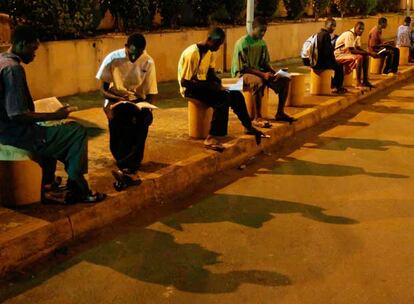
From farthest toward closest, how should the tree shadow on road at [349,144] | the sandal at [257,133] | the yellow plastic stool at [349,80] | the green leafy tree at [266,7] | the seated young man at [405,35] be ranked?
the green leafy tree at [266,7] < the seated young man at [405,35] < the yellow plastic stool at [349,80] < the tree shadow on road at [349,144] < the sandal at [257,133]

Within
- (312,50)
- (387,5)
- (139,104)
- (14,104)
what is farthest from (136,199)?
(387,5)

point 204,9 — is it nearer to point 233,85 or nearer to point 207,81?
point 233,85

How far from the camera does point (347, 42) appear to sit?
37.9 feet

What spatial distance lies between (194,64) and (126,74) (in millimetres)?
1185

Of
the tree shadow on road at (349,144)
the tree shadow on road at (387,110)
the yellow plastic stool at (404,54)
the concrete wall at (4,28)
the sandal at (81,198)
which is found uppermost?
the concrete wall at (4,28)

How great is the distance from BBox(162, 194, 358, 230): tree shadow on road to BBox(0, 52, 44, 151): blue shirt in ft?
4.58

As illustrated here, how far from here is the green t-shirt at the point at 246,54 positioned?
8125mm

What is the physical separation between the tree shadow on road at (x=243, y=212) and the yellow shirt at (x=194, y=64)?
176 cm

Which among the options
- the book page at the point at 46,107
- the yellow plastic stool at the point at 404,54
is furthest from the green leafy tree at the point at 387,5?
A: the book page at the point at 46,107

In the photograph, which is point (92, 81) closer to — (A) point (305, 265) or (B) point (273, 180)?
(B) point (273, 180)

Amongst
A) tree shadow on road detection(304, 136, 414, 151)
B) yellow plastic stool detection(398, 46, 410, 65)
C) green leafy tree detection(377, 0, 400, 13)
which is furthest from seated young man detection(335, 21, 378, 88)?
green leafy tree detection(377, 0, 400, 13)

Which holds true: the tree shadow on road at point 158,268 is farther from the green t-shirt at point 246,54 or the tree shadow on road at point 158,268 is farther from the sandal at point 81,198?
the green t-shirt at point 246,54

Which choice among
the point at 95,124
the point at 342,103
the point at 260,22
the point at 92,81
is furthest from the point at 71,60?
the point at 342,103

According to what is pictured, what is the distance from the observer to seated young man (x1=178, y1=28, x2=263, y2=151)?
22.5 ft
